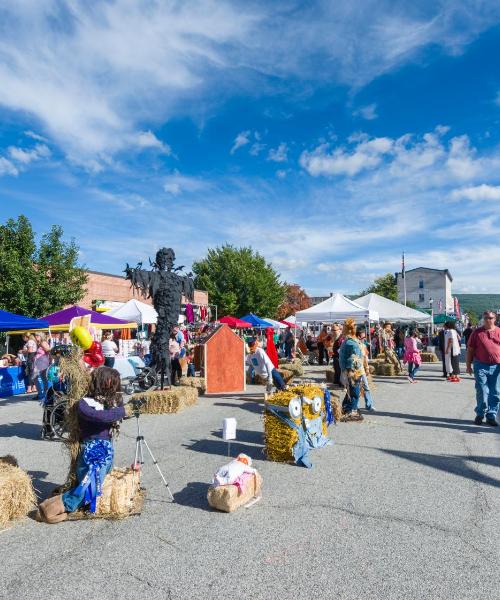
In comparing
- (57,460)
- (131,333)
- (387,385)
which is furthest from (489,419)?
(131,333)

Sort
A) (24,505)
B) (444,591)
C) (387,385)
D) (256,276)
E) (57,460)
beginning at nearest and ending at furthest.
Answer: (444,591), (24,505), (57,460), (387,385), (256,276)

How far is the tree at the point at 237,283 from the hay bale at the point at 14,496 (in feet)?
150

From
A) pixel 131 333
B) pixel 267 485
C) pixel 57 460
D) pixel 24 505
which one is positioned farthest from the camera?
pixel 131 333

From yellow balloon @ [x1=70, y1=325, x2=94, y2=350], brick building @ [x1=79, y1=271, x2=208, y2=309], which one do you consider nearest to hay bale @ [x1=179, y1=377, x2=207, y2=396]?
yellow balloon @ [x1=70, y1=325, x2=94, y2=350]

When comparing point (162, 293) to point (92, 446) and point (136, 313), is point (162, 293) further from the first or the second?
point (136, 313)

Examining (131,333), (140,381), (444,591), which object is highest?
(131,333)

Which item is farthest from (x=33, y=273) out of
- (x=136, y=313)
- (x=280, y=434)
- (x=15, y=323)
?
(x=280, y=434)

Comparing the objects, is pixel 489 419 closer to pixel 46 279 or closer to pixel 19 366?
pixel 19 366

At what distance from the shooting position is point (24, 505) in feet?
14.9

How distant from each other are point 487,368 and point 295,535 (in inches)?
232

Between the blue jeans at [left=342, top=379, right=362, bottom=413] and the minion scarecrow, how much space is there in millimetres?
2138

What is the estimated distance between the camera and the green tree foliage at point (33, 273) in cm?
2252

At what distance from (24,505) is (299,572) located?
2.75m

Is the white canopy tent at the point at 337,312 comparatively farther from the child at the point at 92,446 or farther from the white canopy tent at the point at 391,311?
the child at the point at 92,446
